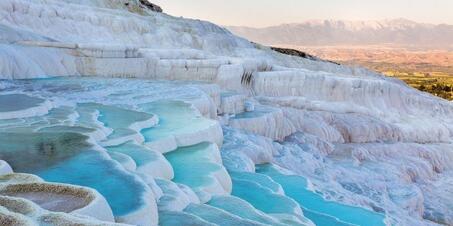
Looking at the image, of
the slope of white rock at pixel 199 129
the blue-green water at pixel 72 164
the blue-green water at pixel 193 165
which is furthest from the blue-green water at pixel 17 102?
the blue-green water at pixel 193 165

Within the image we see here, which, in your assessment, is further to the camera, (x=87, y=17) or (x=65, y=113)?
(x=87, y=17)

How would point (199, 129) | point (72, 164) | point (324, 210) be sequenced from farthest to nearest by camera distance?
point (199, 129) → point (324, 210) → point (72, 164)

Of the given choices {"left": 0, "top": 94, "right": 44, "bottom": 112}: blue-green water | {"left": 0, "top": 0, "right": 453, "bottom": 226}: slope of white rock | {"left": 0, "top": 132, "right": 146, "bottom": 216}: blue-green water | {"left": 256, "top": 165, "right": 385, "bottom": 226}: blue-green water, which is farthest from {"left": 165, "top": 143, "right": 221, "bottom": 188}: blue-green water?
{"left": 0, "top": 94, "right": 44, "bottom": 112}: blue-green water

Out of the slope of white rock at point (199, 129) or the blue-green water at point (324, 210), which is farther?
the blue-green water at point (324, 210)

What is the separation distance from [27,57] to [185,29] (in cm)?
1304

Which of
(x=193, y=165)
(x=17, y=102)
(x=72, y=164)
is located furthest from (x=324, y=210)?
(x=17, y=102)

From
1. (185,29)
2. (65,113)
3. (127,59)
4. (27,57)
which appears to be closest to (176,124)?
(65,113)

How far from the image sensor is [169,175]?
6.98 meters

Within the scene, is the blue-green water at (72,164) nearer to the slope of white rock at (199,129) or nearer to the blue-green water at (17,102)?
the slope of white rock at (199,129)

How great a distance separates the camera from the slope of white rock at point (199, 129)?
6176 millimetres

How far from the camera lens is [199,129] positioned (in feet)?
30.0

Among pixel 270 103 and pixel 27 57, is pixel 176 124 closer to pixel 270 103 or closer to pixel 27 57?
pixel 27 57

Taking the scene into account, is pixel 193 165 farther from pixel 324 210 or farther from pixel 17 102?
pixel 17 102

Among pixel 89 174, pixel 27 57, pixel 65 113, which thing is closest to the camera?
pixel 89 174
